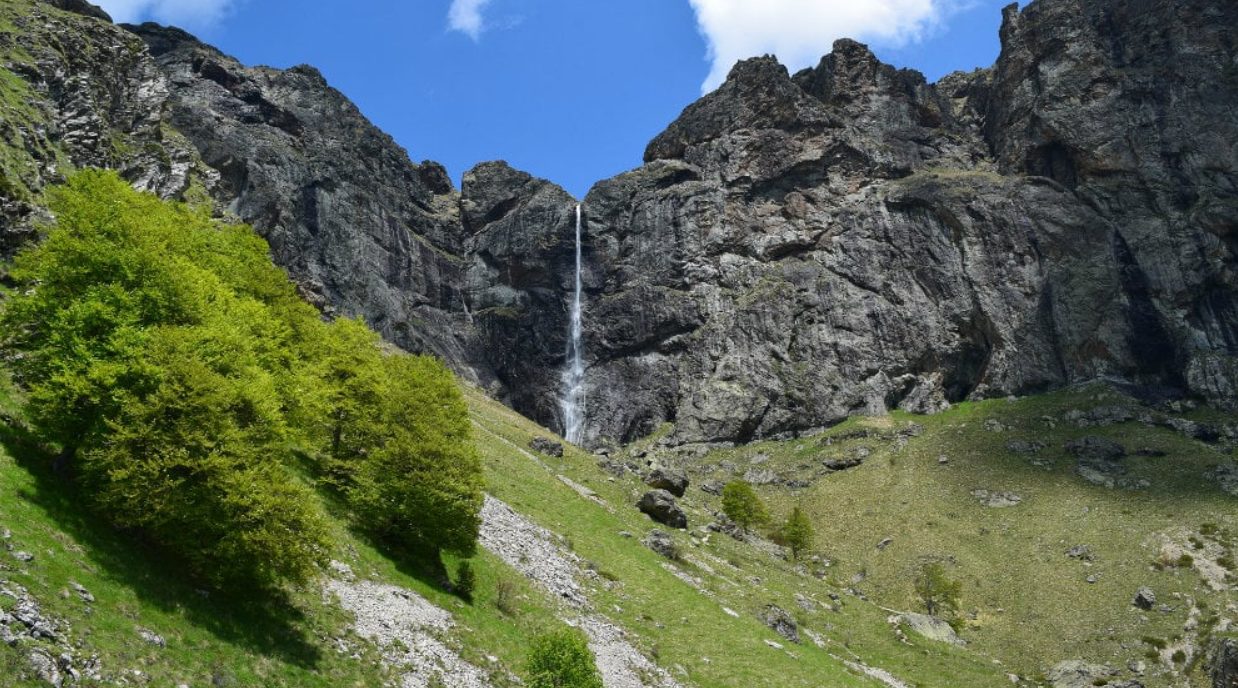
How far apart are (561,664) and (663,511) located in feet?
137

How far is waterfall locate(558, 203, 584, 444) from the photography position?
13975 cm

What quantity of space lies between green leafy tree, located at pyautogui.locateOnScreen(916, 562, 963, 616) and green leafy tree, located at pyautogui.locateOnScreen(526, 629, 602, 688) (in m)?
55.4

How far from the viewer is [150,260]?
1064 inches

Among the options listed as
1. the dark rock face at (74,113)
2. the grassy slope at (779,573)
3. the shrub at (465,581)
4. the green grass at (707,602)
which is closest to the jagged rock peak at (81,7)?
the dark rock face at (74,113)

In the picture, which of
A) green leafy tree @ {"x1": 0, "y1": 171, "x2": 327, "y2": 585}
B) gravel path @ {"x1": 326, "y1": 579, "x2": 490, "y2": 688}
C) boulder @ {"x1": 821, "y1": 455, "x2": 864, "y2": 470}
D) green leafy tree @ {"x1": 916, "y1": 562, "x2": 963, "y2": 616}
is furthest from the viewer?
boulder @ {"x1": 821, "y1": 455, "x2": 864, "y2": 470}

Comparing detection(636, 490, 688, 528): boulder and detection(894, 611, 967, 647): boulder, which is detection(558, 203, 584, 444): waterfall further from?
detection(894, 611, 967, 647): boulder

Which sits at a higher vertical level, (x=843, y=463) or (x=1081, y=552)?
(x=843, y=463)

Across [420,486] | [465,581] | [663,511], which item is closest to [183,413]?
[420,486]

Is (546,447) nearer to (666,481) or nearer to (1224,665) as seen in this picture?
(666,481)

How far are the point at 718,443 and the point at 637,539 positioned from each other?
7152 cm

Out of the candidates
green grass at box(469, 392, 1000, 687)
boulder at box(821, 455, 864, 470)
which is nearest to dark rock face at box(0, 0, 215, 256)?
green grass at box(469, 392, 1000, 687)

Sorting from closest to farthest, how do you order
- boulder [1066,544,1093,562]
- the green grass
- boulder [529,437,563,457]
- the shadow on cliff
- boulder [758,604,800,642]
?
1. the shadow on cliff
2. the green grass
3. boulder [758,604,800,642]
4. boulder [1066,544,1093,562]
5. boulder [529,437,563,457]

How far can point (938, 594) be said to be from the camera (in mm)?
71188

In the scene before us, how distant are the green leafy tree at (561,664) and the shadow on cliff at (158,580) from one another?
265 inches
